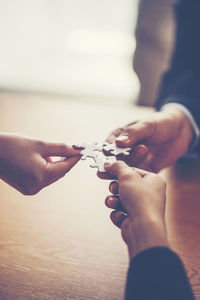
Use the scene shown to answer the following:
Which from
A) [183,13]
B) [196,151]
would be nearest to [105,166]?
[196,151]

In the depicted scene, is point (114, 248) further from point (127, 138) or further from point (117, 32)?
point (117, 32)

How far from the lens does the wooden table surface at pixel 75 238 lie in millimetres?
691

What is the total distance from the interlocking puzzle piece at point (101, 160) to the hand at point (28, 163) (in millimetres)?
80

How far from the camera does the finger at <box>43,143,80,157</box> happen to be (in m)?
0.84

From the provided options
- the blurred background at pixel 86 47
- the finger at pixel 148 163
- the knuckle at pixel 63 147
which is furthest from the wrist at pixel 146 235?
the blurred background at pixel 86 47

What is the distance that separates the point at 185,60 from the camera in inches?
55.3

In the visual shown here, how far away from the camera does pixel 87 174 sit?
107cm

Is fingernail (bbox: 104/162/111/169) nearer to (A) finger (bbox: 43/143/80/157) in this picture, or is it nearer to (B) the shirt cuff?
(A) finger (bbox: 43/143/80/157)

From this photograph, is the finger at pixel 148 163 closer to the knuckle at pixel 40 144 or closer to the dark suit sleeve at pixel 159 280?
the knuckle at pixel 40 144

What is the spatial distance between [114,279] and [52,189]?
0.38 meters

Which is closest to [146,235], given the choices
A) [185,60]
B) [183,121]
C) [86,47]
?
[183,121]

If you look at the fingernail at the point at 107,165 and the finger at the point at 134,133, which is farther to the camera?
the finger at the point at 134,133

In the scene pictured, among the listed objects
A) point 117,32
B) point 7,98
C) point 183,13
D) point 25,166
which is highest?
point 183,13

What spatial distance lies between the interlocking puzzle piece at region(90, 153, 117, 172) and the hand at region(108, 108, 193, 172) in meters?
0.13
